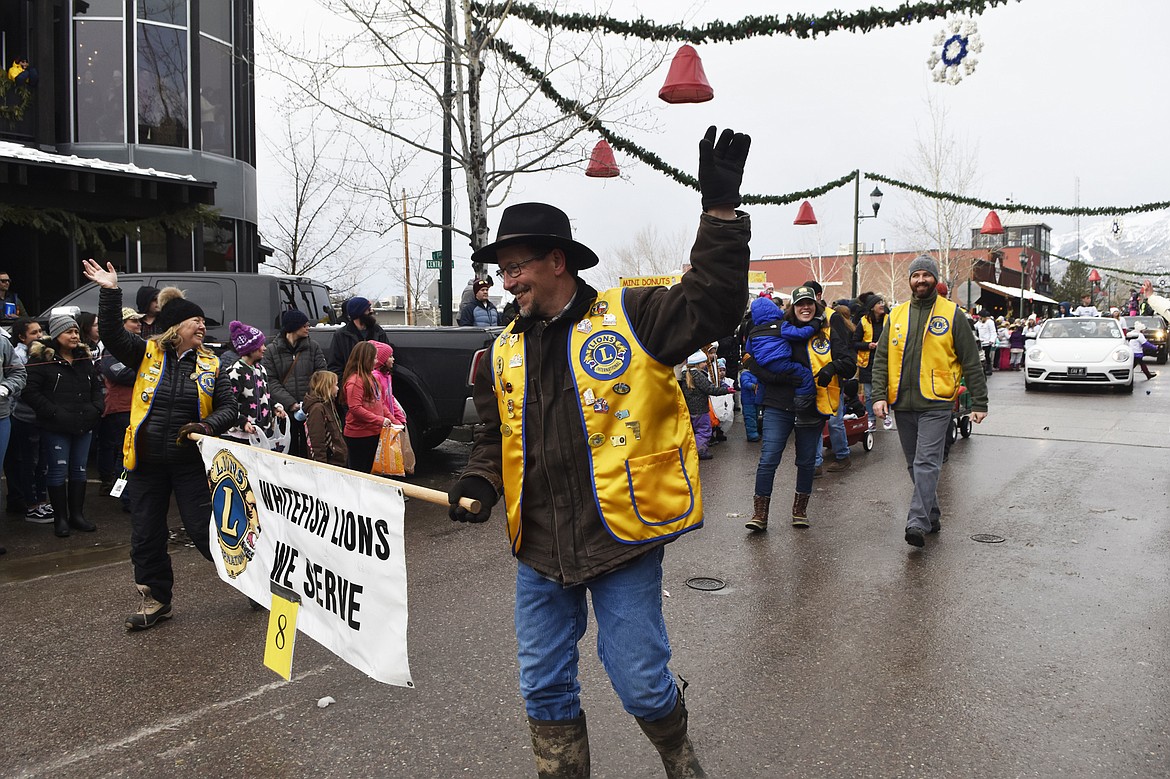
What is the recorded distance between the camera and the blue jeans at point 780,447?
281 inches

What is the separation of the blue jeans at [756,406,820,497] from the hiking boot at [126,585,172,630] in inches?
168

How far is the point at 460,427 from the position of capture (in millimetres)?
9742

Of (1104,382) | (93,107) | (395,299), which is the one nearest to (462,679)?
(93,107)

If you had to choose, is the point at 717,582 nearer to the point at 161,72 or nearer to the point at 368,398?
the point at 368,398

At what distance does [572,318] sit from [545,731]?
1.31m

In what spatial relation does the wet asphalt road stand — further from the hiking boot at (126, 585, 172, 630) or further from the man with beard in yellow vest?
the man with beard in yellow vest

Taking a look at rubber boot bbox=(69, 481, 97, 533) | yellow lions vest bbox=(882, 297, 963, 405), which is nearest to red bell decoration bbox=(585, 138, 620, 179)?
yellow lions vest bbox=(882, 297, 963, 405)

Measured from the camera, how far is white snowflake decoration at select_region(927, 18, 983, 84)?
9.41 meters

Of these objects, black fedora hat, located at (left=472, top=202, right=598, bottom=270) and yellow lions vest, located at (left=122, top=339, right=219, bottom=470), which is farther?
yellow lions vest, located at (left=122, top=339, right=219, bottom=470)

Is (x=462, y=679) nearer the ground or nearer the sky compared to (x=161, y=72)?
nearer the ground

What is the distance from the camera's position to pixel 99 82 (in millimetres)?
17016

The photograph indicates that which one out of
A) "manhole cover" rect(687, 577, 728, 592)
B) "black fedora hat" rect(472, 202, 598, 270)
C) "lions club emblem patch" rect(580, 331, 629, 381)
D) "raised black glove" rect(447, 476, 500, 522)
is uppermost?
"black fedora hat" rect(472, 202, 598, 270)

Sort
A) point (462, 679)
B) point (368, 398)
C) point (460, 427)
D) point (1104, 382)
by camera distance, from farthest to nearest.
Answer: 1. point (1104, 382)
2. point (460, 427)
3. point (368, 398)
4. point (462, 679)

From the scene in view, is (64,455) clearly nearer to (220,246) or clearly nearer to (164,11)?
(220,246)
